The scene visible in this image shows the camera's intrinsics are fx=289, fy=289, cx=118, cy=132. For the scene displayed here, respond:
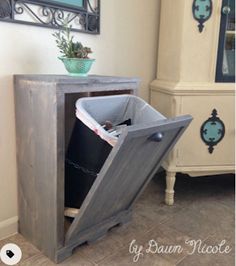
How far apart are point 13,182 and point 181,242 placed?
849mm

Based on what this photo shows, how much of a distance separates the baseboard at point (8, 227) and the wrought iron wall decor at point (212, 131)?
1.12 metres

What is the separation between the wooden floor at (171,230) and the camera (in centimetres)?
124

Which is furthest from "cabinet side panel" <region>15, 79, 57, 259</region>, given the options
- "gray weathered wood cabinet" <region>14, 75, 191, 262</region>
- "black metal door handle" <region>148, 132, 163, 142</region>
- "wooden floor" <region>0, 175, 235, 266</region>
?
"black metal door handle" <region>148, 132, 163, 142</region>

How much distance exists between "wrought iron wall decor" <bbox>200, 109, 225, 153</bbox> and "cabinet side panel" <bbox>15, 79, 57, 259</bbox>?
96 cm

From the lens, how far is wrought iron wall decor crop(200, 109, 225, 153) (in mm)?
1695

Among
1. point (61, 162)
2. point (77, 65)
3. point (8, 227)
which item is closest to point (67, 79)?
point (77, 65)

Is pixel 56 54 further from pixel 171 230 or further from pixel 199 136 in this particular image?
pixel 171 230

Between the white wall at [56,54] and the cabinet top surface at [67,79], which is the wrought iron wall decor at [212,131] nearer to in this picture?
the white wall at [56,54]

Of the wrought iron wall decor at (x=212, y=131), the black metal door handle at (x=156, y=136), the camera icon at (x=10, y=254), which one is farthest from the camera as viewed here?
the wrought iron wall decor at (x=212, y=131)

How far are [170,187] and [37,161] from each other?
86 cm

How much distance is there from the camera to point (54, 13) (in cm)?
136

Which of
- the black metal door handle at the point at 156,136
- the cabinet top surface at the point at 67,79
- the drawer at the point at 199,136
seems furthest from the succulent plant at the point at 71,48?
the drawer at the point at 199,136
